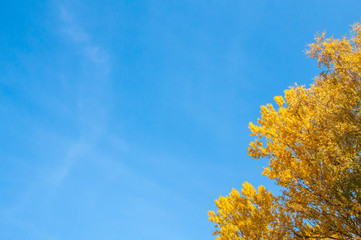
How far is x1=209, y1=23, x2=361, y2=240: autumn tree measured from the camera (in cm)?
559

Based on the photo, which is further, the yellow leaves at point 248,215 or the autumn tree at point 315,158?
the yellow leaves at point 248,215

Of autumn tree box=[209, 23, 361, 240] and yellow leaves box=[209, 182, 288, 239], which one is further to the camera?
yellow leaves box=[209, 182, 288, 239]

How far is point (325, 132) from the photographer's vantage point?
Answer: 657 centimetres

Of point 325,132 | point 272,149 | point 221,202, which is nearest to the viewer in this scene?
point 325,132

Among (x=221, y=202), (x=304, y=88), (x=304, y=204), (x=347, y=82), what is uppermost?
(x=304, y=88)

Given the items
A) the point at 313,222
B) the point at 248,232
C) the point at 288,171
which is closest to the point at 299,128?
the point at 288,171

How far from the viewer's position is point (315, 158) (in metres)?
5.94

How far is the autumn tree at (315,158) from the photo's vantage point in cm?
559

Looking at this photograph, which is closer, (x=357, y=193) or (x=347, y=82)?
(x=357, y=193)

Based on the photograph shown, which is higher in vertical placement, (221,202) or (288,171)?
(221,202)

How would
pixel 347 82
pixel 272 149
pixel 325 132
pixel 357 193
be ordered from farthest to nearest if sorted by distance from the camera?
1. pixel 272 149
2. pixel 347 82
3. pixel 325 132
4. pixel 357 193

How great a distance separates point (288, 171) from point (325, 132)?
1447mm

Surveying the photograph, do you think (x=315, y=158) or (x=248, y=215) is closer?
(x=315, y=158)

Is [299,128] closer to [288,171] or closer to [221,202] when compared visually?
[288,171]
